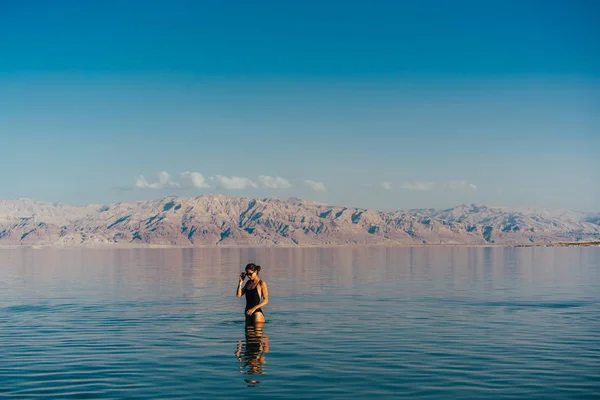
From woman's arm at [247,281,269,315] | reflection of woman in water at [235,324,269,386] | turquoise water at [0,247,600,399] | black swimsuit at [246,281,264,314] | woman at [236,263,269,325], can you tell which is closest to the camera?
turquoise water at [0,247,600,399]

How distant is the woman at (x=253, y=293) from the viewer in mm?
30609

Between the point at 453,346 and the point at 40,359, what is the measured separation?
54.6 ft

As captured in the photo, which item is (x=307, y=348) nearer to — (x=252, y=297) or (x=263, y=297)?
(x=263, y=297)

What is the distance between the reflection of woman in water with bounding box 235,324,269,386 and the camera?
74.4 ft

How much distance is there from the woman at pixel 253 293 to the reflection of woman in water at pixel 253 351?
1.53ft

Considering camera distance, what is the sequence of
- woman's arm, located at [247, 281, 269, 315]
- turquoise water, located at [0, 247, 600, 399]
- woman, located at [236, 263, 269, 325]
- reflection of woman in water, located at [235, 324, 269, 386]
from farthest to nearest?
woman's arm, located at [247, 281, 269, 315]
woman, located at [236, 263, 269, 325]
reflection of woman in water, located at [235, 324, 269, 386]
turquoise water, located at [0, 247, 600, 399]

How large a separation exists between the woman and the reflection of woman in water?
0.47 metres

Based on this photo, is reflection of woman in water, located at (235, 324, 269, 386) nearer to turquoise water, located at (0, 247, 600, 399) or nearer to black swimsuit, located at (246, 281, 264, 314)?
turquoise water, located at (0, 247, 600, 399)

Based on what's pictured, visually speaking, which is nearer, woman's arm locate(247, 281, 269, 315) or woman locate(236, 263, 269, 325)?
woman locate(236, 263, 269, 325)

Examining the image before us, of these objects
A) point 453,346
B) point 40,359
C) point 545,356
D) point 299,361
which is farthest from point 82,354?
point 545,356

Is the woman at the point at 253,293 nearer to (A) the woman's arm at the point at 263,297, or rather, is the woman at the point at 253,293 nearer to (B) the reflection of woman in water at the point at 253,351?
(A) the woman's arm at the point at 263,297

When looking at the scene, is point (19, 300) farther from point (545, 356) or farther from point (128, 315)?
point (545, 356)

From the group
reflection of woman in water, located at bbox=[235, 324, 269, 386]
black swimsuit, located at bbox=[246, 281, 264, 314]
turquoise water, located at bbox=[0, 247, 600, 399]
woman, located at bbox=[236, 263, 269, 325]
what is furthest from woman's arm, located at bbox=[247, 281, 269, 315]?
turquoise water, located at bbox=[0, 247, 600, 399]

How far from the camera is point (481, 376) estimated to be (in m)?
21.6
